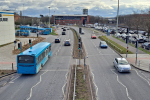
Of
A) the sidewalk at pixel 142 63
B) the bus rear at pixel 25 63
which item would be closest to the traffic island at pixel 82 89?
the bus rear at pixel 25 63

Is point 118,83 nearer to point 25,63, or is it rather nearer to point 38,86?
point 38,86

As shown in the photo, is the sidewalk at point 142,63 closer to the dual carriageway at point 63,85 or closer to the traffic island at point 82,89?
the dual carriageway at point 63,85

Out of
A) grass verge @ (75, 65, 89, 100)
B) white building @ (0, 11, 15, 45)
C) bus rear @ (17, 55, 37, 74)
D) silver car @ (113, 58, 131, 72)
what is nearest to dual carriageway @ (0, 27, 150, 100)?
silver car @ (113, 58, 131, 72)

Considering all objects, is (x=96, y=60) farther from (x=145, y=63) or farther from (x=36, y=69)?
(x=36, y=69)

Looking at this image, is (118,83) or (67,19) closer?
(118,83)

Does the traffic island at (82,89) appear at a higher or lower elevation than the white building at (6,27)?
lower

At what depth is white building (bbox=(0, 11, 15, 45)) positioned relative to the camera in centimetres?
4294

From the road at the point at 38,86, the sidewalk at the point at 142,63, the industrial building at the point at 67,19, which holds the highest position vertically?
the industrial building at the point at 67,19

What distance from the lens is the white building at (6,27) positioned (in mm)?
42938

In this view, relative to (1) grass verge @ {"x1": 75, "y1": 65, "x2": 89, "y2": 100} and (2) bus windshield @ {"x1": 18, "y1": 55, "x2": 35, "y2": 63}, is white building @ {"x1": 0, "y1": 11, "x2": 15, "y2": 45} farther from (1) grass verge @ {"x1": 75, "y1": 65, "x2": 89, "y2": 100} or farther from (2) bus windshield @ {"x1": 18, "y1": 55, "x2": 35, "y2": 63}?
(1) grass verge @ {"x1": 75, "y1": 65, "x2": 89, "y2": 100}

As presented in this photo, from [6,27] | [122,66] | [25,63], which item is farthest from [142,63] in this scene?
[6,27]

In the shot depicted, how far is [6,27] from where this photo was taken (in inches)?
1763

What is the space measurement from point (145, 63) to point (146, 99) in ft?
40.3

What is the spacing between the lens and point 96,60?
27.5 m
